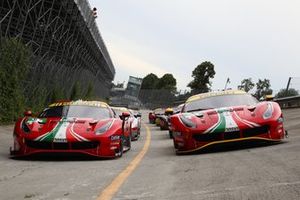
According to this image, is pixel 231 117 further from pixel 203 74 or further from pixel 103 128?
pixel 203 74

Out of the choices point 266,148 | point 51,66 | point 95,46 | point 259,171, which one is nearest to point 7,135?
point 266,148

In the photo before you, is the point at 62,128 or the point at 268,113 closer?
the point at 62,128

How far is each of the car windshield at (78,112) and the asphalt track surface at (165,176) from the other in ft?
4.79

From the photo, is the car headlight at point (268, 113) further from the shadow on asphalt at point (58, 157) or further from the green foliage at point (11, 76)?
the green foliage at point (11, 76)

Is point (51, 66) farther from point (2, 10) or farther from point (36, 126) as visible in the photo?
point (36, 126)

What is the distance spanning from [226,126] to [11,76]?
12.2m

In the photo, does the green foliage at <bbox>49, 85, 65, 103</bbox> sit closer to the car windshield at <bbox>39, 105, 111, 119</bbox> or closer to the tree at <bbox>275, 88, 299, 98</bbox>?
the tree at <bbox>275, 88, 299, 98</bbox>

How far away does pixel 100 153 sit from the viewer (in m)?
9.88

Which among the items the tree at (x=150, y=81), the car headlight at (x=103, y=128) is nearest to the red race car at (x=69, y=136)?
the car headlight at (x=103, y=128)

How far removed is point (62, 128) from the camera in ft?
32.8

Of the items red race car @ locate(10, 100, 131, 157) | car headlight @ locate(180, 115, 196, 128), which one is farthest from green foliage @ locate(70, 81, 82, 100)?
car headlight @ locate(180, 115, 196, 128)

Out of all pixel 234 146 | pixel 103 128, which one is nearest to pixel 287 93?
pixel 234 146

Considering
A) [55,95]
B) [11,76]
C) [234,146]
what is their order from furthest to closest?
[55,95] < [11,76] < [234,146]

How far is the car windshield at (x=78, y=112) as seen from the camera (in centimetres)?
1129
